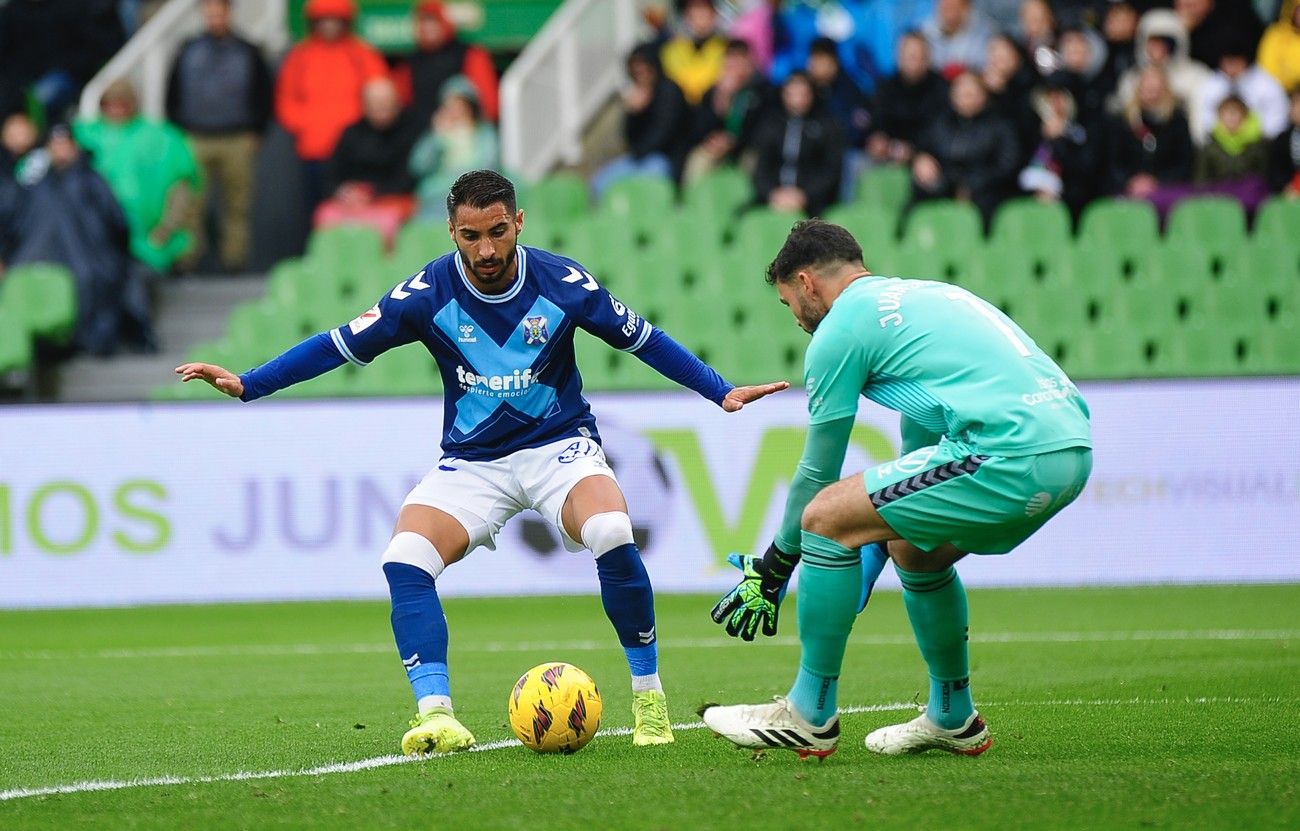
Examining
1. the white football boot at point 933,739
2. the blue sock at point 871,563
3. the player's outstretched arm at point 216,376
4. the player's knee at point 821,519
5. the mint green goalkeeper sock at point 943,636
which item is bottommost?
the white football boot at point 933,739

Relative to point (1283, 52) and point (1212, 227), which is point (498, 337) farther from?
point (1283, 52)

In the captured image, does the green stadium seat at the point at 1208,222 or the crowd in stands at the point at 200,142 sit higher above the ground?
the crowd in stands at the point at 200,142

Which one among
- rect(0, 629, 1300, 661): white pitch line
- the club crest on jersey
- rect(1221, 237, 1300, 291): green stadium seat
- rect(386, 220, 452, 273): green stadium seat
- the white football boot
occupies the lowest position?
rect(0, 629, 1300, 661): white pitch line

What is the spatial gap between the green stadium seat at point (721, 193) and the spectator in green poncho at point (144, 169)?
15.7 ft

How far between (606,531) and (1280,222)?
10434 millimetres

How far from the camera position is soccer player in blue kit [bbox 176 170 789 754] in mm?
6852

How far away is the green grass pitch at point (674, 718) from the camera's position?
5.45 meters

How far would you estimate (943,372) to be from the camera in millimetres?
6047

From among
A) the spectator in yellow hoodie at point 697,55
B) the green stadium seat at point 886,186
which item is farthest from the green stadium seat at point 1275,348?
the spectator in yellow hoodie at point 697,55

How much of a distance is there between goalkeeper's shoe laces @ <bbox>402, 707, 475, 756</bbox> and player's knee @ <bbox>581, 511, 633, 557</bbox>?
0.81 m

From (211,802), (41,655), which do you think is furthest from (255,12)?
(211,802)

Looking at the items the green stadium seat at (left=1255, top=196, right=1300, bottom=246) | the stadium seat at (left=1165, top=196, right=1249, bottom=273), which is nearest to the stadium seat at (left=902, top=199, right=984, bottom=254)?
the stadium seat at (left=1165, top=196, right=1249, bottom=273)

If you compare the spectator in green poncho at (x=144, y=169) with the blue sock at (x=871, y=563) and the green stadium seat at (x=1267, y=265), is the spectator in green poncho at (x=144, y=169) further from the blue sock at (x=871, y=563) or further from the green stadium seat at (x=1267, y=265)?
the blue sock at (x=871, y=563)

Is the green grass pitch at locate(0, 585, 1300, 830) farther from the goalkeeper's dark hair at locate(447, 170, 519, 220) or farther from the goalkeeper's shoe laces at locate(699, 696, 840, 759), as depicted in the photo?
the goalkeeper's dark hair at locate(447, 170, 519, 220)
